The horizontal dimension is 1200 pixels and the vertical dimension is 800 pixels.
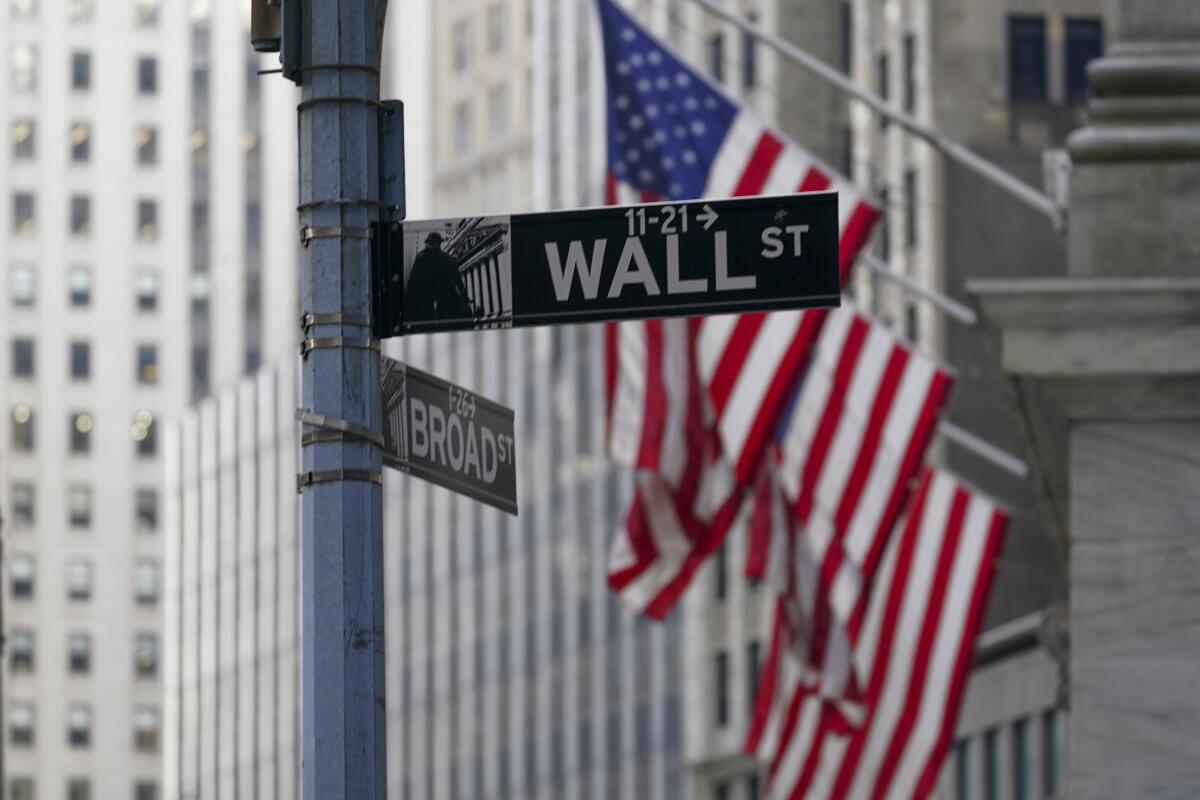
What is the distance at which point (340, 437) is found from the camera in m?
11.0

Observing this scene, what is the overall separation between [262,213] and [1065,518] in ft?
420

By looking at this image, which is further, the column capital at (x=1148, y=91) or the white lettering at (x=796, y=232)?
the column capital at (x=1148, y=91)

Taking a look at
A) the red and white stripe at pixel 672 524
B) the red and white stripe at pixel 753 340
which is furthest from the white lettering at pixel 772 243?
the red and white stripe at pixel 672 524

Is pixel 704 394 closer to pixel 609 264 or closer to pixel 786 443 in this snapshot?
pixel 786 443

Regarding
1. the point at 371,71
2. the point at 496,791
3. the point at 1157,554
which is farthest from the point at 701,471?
the point at 496,791

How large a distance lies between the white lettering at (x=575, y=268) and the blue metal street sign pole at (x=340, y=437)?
0.60 m

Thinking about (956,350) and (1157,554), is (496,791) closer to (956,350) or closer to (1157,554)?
(956,350)

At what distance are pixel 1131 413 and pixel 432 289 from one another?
328 inches

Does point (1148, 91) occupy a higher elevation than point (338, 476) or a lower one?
higher

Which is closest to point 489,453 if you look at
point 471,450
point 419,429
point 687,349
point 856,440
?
point 471,450

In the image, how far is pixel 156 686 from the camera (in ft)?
467

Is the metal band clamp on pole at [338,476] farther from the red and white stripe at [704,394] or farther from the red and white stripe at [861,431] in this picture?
the red and white stripe at [861,431]

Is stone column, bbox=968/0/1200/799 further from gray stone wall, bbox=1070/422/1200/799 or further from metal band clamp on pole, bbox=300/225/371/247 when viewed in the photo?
metal band clamp on pole, bbox=300/225/371/247

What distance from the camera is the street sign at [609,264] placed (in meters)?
10.9
